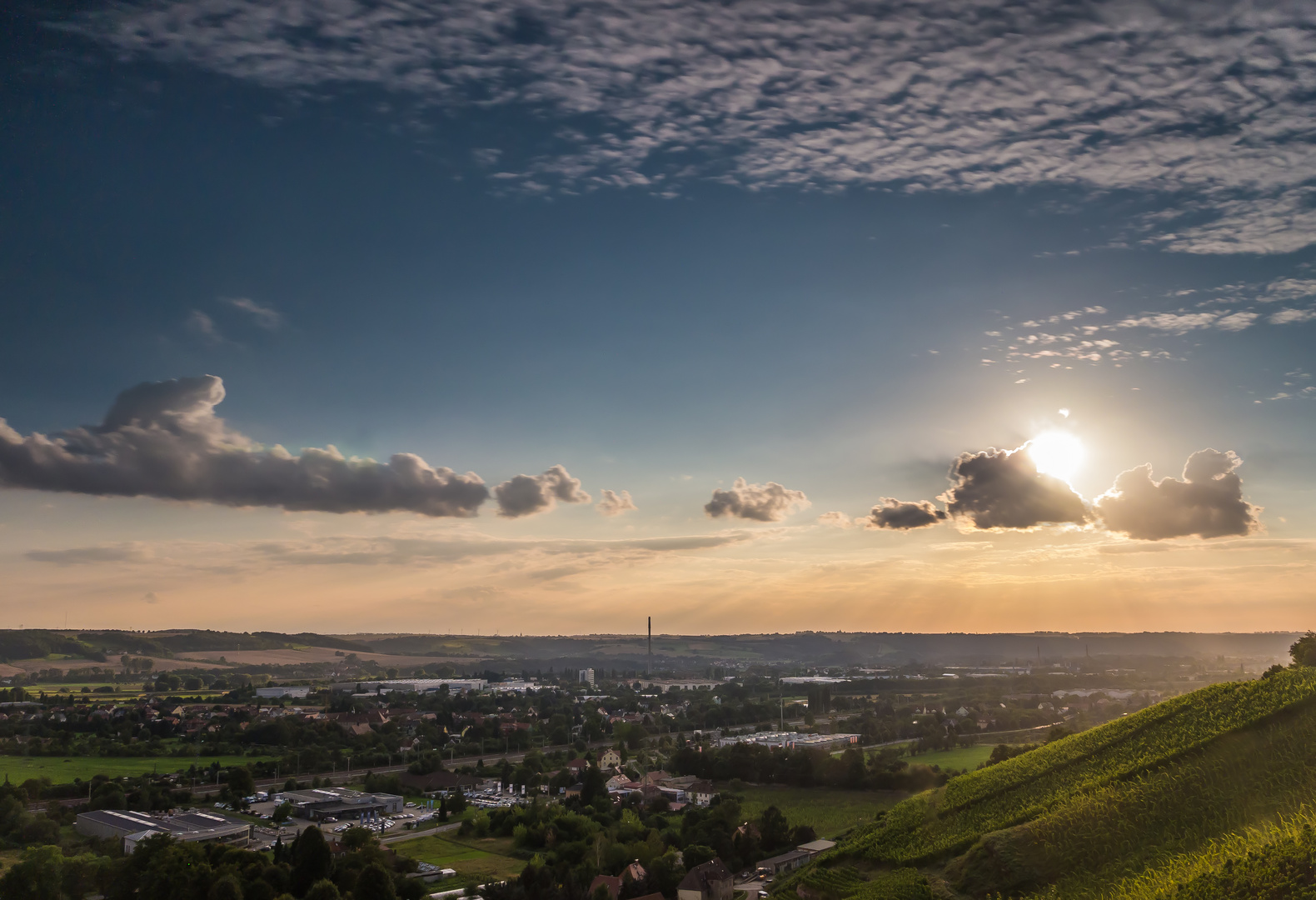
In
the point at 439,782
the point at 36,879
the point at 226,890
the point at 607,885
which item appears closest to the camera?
the point at 226,890

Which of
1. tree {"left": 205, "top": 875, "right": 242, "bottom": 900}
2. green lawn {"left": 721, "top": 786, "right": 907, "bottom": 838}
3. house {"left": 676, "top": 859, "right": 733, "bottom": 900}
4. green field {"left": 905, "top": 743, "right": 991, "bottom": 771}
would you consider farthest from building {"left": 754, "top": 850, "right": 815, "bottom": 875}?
green field {"left": 905, "top": 743, "right": 991, "bottom": 771}

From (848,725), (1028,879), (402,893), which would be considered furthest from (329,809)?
(848,725)

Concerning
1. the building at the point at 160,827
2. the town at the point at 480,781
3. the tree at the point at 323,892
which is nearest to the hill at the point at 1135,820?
the town at the point at 480,781

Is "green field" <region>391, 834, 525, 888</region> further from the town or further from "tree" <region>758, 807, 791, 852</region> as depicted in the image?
"tree" <region>758, 807, 791, 852</region>

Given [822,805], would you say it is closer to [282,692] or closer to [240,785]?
[240,785]

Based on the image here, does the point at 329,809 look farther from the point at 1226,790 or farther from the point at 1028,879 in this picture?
the point at 1226,790

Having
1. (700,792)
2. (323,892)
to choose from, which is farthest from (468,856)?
(700,792)

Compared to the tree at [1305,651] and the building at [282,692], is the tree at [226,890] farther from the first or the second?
the building at [282,692]

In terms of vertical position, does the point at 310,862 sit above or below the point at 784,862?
above
